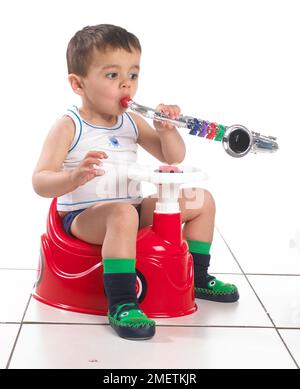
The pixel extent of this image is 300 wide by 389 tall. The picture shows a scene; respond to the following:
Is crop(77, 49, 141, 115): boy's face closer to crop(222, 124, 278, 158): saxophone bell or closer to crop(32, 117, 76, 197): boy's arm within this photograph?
crop(32, 117, 76, 197): boy's arm

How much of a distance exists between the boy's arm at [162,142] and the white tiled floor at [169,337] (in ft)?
0.92

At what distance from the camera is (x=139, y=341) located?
1231 mm

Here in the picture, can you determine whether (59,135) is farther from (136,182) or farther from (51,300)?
(51,300)

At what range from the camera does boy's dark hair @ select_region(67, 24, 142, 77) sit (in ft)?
4.52

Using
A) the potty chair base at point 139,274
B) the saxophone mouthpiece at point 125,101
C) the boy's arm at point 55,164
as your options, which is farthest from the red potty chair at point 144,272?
the saxophone mouthpiece at point 125,101

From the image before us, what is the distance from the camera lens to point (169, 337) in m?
1.25

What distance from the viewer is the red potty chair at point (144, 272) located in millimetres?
1333

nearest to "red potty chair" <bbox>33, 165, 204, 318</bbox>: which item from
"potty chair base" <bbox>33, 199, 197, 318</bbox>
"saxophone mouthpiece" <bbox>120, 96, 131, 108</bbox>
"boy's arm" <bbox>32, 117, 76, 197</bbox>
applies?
"potty chair base" <bbox>33, 199, 197, 318</bbox>

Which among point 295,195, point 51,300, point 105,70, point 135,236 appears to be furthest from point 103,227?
point 295,195

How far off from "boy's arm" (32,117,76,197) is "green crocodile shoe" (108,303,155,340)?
219mm

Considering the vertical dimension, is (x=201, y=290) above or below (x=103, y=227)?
below

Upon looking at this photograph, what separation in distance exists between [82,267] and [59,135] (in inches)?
9.4

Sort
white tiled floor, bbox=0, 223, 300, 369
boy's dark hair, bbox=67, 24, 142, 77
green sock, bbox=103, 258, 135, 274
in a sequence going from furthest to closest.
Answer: boy's dark hair, bbox=67, 24, 142, 77 < green sock, bbox=103, 258, 135, 274 < white tiled floor, bbox=0, 223, 300, 369

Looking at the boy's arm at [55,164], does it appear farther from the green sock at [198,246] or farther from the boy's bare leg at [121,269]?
the green sock at [198,246]
